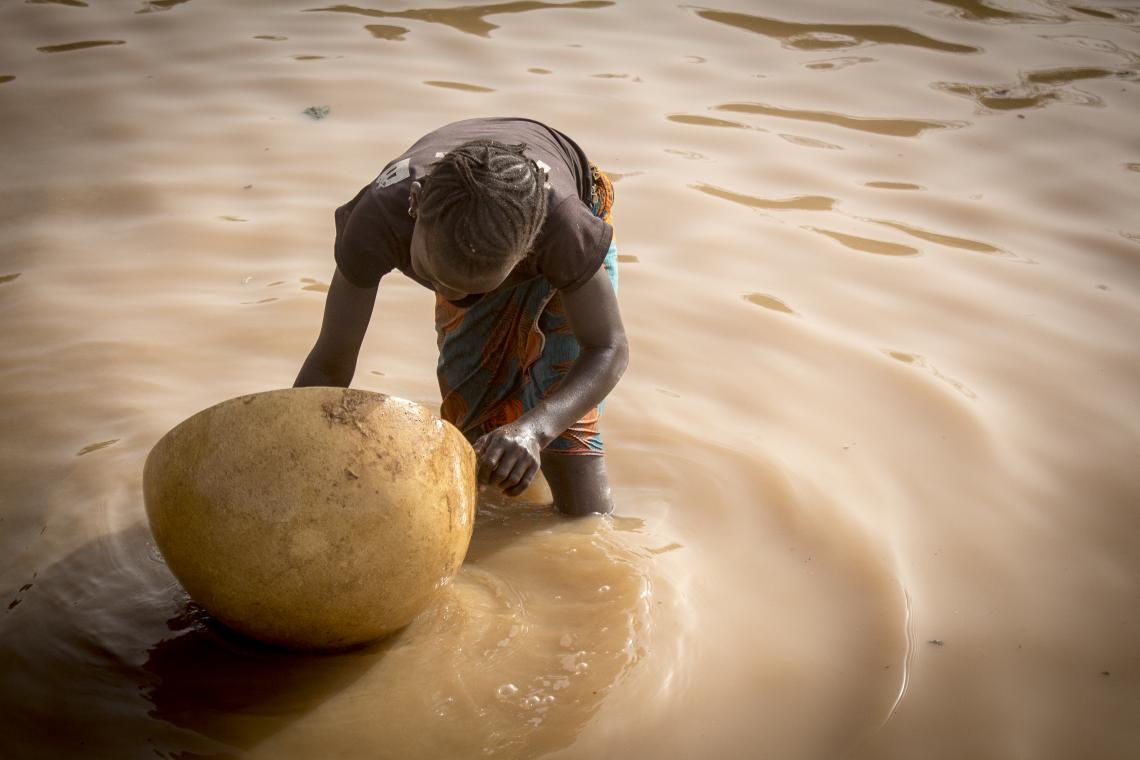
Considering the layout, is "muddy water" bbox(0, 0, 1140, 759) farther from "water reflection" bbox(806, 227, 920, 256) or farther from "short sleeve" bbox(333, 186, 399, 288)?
"short sleeve" bbox(333, 186, 399, 288)

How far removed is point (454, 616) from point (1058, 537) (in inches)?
67.6

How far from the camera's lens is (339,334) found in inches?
98.3

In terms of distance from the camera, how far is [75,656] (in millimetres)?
2125

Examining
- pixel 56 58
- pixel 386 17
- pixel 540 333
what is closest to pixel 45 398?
pixel 540 333

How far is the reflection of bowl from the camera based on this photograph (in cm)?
189

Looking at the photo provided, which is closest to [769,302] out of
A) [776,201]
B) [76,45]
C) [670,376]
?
[670,376]

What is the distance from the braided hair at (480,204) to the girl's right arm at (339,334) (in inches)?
18.3

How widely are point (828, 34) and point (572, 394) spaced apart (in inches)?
204

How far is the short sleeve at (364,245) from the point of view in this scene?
228 cm

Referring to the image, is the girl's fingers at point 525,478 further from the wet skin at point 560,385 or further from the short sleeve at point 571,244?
the short sleeve at point 571,244

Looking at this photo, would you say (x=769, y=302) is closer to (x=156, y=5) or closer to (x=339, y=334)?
(x=339, y=334)

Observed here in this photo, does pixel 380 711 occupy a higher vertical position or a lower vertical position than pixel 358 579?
lower

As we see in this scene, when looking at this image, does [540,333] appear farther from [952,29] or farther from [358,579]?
[952,29]

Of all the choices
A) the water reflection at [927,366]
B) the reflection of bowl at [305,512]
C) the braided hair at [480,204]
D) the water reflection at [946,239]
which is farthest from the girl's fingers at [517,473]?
the water reflection at [946,239]
